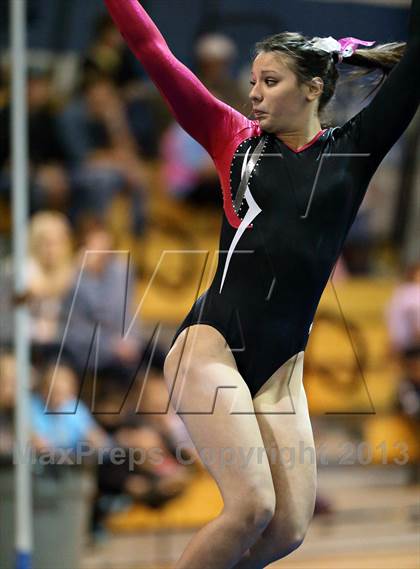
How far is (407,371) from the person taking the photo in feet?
19.8

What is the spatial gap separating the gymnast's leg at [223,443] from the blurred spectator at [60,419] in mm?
2285

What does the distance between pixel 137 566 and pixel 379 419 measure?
5.79 feet

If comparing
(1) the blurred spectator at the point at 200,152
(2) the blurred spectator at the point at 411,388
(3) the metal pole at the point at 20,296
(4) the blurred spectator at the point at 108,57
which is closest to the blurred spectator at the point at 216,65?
(1) the blurred spectator at the point at 200,152

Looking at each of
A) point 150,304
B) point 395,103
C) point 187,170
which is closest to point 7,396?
point 150,304

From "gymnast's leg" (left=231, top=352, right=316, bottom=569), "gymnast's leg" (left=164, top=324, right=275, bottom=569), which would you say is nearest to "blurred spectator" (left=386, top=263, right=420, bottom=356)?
"gymnast's leg" (left=231, top=352, right=316, bottom=569)

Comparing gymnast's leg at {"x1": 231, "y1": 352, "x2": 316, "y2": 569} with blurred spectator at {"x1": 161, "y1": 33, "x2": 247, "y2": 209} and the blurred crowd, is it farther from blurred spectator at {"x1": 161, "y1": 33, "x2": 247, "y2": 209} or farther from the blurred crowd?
blurred spectator at {"x1": 161, "y1": 33, "x2": 247, "y2": 209}

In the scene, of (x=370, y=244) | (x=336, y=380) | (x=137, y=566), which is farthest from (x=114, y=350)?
(x=370, y=244)

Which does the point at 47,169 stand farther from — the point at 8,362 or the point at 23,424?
the point at 23,424

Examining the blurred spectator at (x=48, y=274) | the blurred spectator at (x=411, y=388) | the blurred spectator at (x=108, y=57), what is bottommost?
the blurred spectator at (x=411, y=388)

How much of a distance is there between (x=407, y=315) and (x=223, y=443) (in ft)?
12.2

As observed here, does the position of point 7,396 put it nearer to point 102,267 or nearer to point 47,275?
point 47,275

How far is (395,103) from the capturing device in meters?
2.57

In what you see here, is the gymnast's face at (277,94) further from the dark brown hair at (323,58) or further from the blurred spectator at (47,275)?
the blurred spectator at (47,275)

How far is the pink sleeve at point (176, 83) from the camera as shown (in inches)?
108
